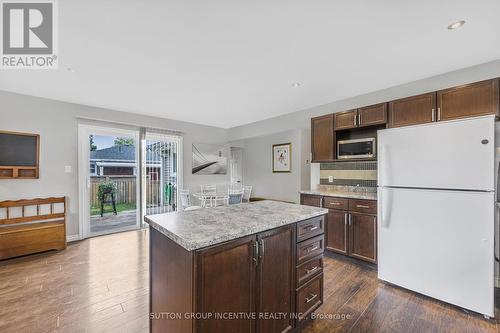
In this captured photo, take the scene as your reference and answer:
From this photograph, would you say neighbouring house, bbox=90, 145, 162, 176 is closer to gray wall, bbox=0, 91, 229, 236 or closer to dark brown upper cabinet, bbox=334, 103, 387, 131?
gray wall, bbox=0, 91, 229, 236

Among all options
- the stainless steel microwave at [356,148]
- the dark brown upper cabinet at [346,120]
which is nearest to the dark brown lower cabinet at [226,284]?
the stainless steel microwave at [356,148]

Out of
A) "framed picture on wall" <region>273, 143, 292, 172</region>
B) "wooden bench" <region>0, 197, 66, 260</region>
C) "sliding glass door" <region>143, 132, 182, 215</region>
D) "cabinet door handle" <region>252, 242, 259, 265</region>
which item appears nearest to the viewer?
"cabinet door handle" <region>252, 242, 259, 265</region>

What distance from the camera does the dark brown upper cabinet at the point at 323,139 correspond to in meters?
3.38

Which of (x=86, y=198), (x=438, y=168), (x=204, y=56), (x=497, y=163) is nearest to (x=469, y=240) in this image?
(x=438, y=168)

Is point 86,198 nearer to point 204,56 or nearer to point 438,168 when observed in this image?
point 204,56

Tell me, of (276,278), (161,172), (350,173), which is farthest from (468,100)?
(161,172)

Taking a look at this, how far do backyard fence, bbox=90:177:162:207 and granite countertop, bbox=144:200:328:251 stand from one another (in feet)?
10.7

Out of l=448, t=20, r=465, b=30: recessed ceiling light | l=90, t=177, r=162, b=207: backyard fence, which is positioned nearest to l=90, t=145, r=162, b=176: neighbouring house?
l=90, t=177, r=162, b=207: backyard fence

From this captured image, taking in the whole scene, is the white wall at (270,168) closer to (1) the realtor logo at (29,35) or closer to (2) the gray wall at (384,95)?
(2) the gray wall at (384,95)

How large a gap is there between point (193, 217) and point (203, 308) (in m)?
0.64

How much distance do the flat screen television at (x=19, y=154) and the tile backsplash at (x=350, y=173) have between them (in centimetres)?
468

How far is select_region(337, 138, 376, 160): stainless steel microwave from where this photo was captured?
9.91 ft

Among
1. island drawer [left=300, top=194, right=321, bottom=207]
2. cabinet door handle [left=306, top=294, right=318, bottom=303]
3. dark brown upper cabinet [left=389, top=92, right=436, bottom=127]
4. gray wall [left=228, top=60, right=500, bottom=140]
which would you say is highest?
gray wall [left=228, top=60, right=500, bottom=140]

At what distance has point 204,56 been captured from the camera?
2.20 meters
